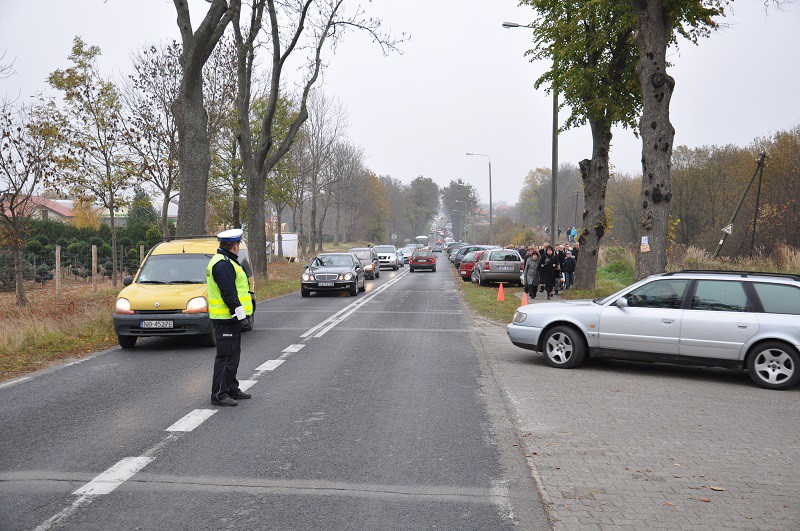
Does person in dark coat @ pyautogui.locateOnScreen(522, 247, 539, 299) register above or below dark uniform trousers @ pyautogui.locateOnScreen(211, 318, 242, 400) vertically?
above

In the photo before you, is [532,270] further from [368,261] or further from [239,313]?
[368,261]

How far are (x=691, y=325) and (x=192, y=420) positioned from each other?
21.5ft

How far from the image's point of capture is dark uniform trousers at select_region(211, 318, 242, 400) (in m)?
7.31

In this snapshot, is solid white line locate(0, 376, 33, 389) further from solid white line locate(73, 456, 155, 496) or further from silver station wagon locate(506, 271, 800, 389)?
silver station wagon locate(506, 271, 800, 389)

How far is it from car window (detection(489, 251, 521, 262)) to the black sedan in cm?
696

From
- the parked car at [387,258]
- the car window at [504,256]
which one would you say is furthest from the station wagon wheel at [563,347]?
the parked car at [387,258]

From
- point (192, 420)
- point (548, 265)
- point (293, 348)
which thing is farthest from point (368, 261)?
point (192, 420)

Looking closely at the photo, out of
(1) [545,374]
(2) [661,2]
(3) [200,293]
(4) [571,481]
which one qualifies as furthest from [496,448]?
(2) [661,2]

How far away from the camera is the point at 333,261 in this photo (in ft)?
82.0

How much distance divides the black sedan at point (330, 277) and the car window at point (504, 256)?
22.8 ft

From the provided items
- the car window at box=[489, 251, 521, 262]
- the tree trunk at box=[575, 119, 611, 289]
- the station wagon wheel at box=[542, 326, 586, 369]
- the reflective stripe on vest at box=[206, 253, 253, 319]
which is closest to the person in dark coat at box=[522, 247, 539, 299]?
the tree trunk at box=[575, 119, 611, 289]

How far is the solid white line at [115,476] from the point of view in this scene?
15.2ft

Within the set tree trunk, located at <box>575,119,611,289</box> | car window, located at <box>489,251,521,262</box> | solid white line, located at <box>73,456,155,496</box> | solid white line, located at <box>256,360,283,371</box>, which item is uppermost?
tree trunk, located at <box>575,119,611,289</box>

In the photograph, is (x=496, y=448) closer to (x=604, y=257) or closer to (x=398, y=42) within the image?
(x=398, y=42)
